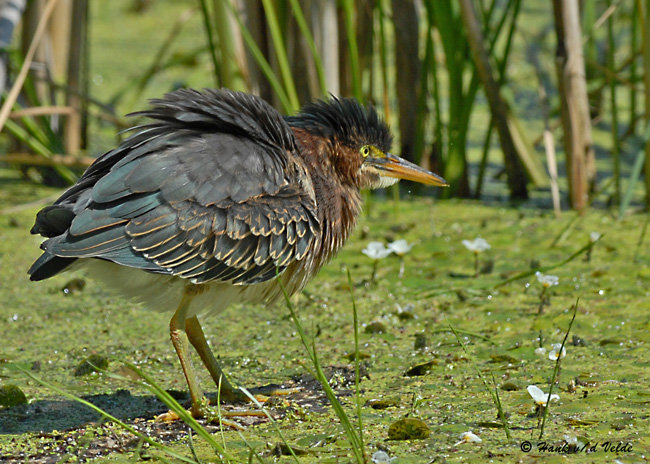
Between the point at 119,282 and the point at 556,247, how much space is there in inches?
112

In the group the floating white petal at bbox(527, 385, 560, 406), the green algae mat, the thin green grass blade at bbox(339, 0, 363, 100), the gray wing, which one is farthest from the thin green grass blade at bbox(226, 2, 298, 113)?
the floating white petal at bbox(527, 385, 560, 406)

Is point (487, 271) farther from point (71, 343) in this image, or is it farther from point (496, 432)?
point (71, 343)

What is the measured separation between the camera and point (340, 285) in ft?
15.5

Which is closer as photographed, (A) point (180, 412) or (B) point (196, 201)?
(A) point (180, 412)

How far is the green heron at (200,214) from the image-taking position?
122 inches

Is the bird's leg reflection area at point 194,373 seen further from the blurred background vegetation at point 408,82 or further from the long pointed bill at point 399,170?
the blurred background vegetation at point 408,82

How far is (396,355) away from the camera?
381 cm

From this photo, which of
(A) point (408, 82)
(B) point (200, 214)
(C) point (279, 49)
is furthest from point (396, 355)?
(A) point (408, 82)

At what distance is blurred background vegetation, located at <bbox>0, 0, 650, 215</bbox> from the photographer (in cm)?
507

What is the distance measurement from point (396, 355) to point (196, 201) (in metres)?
1.23

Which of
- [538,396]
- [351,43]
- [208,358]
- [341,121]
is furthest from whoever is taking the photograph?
[351,43]

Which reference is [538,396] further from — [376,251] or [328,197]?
[376,251]

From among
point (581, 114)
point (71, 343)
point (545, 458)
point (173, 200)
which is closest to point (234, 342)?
point (71, 343)

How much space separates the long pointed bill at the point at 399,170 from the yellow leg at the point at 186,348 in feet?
3.57
